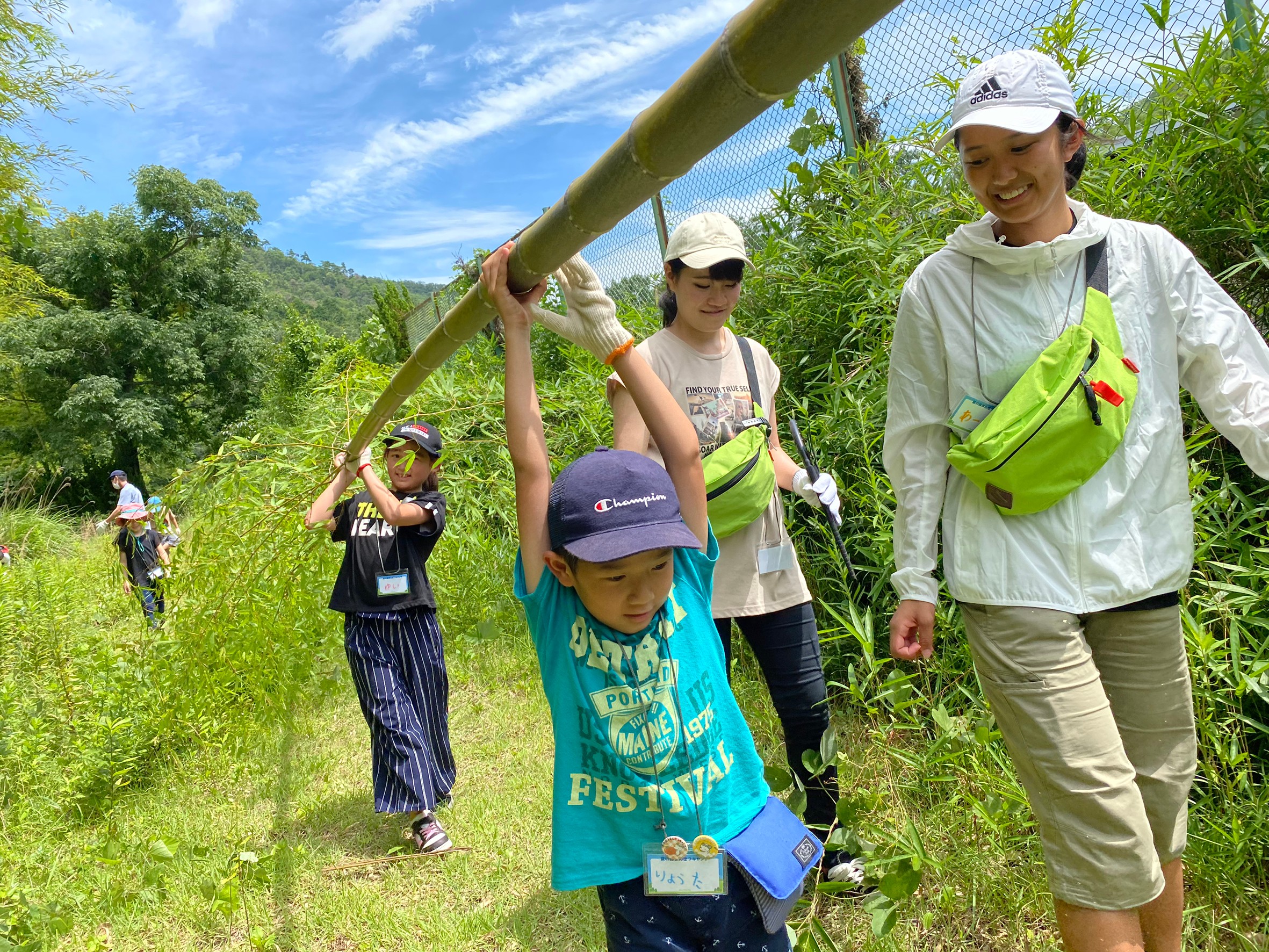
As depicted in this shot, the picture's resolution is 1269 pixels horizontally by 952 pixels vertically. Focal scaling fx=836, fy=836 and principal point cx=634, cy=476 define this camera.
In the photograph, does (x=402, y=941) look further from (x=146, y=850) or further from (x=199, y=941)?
(x=146, y=850)

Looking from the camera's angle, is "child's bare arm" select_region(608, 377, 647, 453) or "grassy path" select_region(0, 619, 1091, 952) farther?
"grassy path" select_region(0, 619, 1091, 952)

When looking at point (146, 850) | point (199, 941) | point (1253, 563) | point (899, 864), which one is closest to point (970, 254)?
point (899, 864)

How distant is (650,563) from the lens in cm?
158

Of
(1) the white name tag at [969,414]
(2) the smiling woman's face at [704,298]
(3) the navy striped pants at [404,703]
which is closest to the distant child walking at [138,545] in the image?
(3) the navy striped pants at [404,703]

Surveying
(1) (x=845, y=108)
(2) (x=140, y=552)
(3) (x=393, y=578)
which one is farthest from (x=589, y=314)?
(2) (x=140, y=552)

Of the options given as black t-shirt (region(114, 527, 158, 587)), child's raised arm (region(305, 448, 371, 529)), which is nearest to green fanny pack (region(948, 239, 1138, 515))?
child's raised arm (region(305, 448, 371, 529))

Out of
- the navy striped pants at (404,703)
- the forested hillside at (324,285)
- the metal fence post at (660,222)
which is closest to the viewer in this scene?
the navy striped pants at (404,703)

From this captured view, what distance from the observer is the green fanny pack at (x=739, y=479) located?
2418mm

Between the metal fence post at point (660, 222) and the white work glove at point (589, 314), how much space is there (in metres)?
4.56

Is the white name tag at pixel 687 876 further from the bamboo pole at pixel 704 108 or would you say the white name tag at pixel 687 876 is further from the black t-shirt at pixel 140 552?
the black t-shirt at pixel 140 552

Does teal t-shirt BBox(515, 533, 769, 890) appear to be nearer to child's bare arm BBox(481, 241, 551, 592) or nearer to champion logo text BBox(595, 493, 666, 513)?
child's bare arm BBox(481, 241, 551, 592)

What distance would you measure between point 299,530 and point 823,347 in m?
2.83

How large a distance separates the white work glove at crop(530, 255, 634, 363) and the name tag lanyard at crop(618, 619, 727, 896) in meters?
0.75

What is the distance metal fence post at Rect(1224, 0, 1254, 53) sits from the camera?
2.88m
